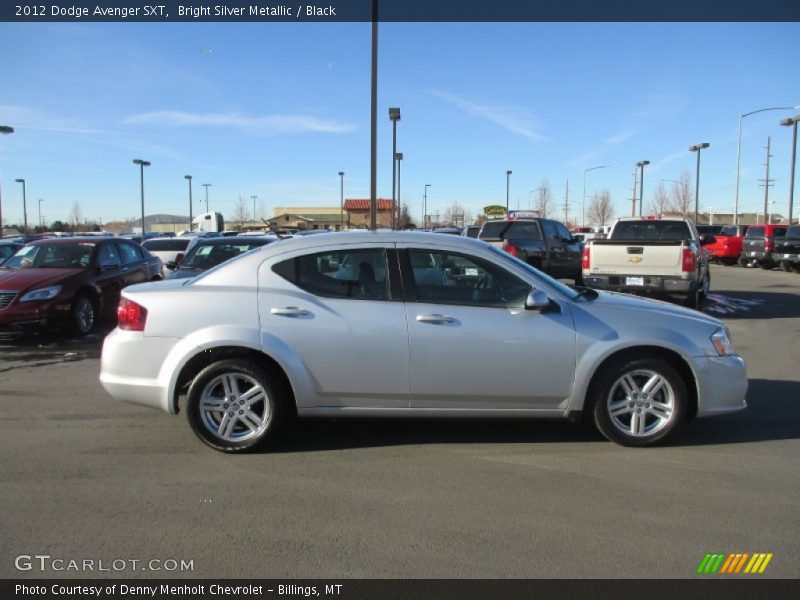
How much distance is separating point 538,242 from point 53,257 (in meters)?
10.9

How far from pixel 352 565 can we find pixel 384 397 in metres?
1.61

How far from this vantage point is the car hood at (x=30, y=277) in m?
9.24

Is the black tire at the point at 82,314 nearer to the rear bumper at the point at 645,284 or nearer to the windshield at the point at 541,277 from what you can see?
the windshield at the point at 541,277

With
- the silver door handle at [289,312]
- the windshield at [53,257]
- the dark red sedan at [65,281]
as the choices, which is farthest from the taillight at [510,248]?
the silver door handle at [289,312]

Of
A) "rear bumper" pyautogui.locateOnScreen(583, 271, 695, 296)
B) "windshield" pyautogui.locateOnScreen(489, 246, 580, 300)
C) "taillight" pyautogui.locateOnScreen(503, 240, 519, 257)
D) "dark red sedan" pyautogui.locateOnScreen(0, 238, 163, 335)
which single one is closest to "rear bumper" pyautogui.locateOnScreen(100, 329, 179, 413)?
"windshield" pyautogui.locateOnScreen(489, 246, 580, 300)

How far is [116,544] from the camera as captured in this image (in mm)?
3375

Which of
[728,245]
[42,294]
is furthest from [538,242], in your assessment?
[728,245]

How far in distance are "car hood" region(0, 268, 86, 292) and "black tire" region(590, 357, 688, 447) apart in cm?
838

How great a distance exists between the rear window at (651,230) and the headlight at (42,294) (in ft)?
32.4

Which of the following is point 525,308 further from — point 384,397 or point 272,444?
point 272,444

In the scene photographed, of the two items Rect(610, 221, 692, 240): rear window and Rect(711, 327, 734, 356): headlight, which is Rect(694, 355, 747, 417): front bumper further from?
Rect(610, 221, 692, 240): rear window

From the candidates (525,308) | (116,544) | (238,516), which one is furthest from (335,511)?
(525,308)

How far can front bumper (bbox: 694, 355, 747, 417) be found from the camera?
468cm

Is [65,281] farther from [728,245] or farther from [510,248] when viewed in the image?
[728,245]
